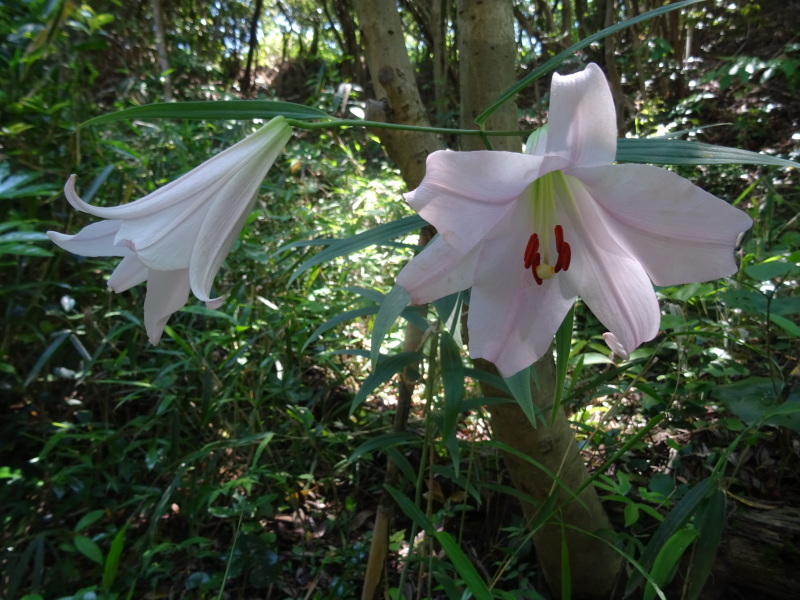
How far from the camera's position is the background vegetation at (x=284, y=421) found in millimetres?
1183

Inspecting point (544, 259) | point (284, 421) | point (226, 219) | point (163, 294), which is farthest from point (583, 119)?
point (284, 421)

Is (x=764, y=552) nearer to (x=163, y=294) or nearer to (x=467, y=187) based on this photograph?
(x=467, y=187)

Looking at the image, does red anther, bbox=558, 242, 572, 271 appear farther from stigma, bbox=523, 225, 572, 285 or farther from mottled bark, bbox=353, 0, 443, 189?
mottled bark, bbox=353, 0, 443, 189

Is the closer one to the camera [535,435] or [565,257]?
[565,257]

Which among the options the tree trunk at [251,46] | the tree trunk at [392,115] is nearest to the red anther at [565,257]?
the tree trunk at [392,115]

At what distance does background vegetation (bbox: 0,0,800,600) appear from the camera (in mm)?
1183

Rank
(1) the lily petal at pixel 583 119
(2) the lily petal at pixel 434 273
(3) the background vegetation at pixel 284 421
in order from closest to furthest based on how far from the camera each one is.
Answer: (1) the lily petal at pixel 583 119 → (2) the lily petal at pixel 434 273 → (3) the background vegetation at pixel 284 421

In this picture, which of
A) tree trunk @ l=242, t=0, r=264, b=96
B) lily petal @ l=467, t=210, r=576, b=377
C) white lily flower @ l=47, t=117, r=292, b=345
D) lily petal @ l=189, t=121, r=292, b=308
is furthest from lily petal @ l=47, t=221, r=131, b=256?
tree trunk @ l=242, t=0, r=264, b=96

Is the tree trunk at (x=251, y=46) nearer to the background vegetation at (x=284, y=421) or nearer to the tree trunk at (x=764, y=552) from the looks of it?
the background vegetation at (x=284, y=421)

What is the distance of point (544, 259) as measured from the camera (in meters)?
0.70

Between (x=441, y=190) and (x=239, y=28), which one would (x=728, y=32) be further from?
(x=441, y=190)

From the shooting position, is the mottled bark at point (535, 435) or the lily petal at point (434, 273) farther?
the mottled bark at point (535, 435)

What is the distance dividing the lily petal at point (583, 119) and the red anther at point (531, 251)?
0.45 feet

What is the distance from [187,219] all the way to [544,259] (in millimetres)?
452
